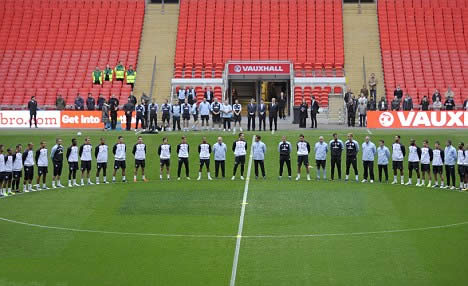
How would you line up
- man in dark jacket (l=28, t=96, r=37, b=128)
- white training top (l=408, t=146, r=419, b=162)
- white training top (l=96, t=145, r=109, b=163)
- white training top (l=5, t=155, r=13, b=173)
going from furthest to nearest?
1. man in dark jacket (l=28, t=96, r=37, b=128)
2. white training top (l=96, t=145, r=109, b=163)
3. white training top (l=408, t=146, r=419, b=162)
4. white training top (l=5, t=155, r=13, b=173)

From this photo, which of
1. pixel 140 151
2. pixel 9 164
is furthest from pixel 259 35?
pixel 9 164

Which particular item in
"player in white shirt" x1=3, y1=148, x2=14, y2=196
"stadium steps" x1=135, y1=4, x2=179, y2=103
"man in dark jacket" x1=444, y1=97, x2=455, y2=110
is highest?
"stadium steps" x1=135, y1=4, x2=179, y2=103

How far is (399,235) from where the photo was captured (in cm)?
2322

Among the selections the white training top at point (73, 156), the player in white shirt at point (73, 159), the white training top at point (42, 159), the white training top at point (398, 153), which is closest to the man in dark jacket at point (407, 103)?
the white training top at point (398, 153)

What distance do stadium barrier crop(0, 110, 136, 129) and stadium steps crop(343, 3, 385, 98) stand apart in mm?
17458

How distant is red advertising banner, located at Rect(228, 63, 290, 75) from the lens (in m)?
51.6

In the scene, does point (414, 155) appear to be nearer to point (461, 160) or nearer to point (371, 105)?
point (461, 160)

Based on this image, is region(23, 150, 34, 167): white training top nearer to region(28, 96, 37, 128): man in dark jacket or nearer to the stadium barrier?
region(28, 96, 37, 128): man in dark jacket

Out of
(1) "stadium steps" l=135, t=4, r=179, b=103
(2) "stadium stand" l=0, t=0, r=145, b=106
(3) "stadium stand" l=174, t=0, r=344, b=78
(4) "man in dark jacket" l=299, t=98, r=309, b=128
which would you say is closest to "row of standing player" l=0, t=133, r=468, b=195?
(4) "man in dark jacket" l=299, t=98, r=309, b=128

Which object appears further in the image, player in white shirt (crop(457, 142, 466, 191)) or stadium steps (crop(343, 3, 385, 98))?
stadium steps (crop(343, 3, 385, 98))

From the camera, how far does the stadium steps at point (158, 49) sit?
5559 centimetres

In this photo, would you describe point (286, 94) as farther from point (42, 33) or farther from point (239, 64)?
point (42, 33)

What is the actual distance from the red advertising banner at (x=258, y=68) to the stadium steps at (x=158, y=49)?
5.57 m

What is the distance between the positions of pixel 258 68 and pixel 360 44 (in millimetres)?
10290
